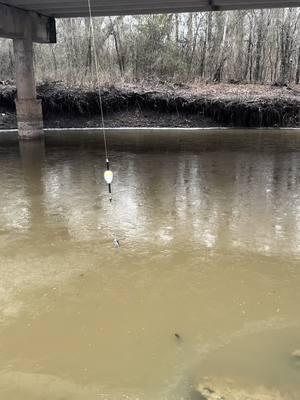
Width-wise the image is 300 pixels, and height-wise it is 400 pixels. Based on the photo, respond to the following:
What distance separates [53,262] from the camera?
22.4 feet

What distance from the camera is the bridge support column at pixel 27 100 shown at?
70.0 ft

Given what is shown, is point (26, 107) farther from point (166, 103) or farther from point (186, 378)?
point (186, 378)

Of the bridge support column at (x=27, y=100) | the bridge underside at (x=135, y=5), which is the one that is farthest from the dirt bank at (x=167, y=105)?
the bridge underside at (x=135, y=5)

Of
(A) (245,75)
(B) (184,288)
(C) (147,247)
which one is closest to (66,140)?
(A) (245,75)

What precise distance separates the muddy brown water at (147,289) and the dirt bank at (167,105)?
1379 centimetres

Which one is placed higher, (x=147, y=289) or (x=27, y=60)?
(x=27, y=60)

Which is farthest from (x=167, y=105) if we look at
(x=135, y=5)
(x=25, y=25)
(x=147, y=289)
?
(x=147, y=289)

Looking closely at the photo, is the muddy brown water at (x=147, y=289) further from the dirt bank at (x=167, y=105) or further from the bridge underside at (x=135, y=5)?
the dirt bank at (x=167, y=105)

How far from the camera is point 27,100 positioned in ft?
71.7

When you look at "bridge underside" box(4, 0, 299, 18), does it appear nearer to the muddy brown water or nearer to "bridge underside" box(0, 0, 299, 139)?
"bridge underside" box(0, 0, 299, 139)

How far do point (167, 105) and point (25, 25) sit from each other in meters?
8.42

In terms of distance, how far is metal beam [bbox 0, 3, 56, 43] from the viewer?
62.3 feet

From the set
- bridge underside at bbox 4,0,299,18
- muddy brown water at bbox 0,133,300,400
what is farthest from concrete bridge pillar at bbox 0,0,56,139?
muddy brown water at bbox 0,133,300,400

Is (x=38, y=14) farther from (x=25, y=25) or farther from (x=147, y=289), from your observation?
(x=147, y=289)
